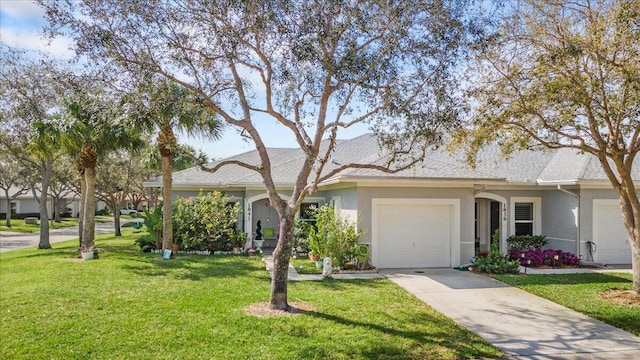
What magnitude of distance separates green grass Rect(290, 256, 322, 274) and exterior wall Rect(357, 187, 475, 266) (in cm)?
184

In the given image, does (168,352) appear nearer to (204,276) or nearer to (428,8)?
(204,276)

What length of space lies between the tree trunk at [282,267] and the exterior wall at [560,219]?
11875 mm

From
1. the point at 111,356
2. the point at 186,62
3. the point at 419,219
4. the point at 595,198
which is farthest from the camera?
the point at 595,198

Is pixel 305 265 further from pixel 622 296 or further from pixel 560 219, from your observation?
pixel 560 219

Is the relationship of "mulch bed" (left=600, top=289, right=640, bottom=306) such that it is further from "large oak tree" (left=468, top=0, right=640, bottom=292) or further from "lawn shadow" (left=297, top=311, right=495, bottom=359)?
"lawn shadow" (left=297, top=311, right=495, bottom=359)

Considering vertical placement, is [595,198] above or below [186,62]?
below

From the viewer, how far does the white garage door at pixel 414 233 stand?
48.7 feet

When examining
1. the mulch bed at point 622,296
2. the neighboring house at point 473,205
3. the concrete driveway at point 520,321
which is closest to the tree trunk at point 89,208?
the neighboring house at point 473,205

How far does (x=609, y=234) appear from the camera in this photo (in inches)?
645

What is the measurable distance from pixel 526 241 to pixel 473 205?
3.58 meters

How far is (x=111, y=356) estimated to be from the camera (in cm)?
702

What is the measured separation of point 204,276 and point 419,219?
711 centimetres

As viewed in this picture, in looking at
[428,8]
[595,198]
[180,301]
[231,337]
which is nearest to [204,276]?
[180,301]

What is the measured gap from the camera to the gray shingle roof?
47.9 ft
